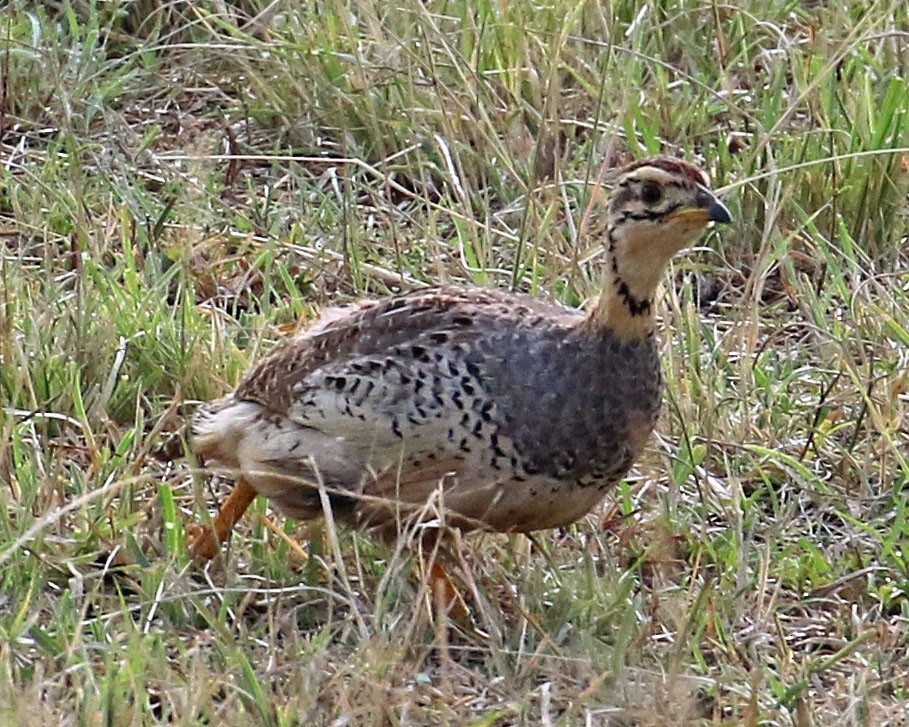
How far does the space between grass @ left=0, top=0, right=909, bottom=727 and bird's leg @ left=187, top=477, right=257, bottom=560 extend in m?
0.05

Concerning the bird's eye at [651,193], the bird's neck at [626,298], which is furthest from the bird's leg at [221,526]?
the bird's eye at [651,193]

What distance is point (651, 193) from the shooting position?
4.02m

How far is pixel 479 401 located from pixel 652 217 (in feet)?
1.69

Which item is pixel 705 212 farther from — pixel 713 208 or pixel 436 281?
pixel 436 281

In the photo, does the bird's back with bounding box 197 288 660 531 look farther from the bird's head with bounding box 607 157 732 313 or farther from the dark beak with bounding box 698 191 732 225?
the dark beak with bounding box 698 191 732 225

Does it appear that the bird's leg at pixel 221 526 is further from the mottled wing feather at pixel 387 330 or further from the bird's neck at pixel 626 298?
the bird's neck at pixel 626 298

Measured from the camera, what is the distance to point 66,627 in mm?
3746

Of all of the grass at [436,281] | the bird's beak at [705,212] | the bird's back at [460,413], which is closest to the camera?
the grass at [436,281]

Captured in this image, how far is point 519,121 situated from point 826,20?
99 cm

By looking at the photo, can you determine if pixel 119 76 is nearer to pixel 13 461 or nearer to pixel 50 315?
pixel 50 315

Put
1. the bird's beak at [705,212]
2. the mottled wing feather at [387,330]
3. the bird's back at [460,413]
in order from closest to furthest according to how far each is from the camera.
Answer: the bird's back at [460,413], the bird's beak at [705,212], the mottled wing feather at [387,330]

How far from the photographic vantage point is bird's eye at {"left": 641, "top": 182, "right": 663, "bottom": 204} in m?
4.01

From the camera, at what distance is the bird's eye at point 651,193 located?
13.2ft

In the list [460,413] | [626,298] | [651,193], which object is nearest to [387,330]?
[460,413]
